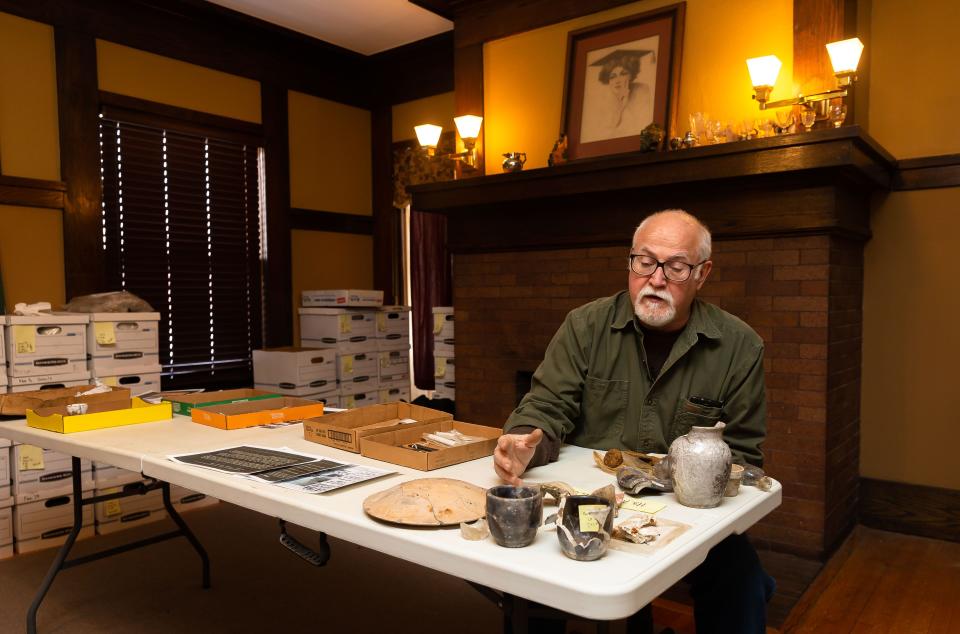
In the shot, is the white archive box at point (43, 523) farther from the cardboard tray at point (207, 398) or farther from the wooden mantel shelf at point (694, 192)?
the wooden mantel shelf at point (694, 192)

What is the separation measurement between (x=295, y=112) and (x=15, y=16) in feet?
5.88

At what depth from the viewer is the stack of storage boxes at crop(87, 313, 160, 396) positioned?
11.3 ft

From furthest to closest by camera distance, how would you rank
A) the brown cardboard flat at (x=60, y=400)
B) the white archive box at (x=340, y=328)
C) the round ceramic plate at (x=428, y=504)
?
the white archive box at (x=340, y=328) → the brown cardboard flat at (x=60, y=400) → the round ceramic plate at (x=428, y=504)

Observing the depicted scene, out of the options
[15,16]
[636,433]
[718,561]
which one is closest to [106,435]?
[636,433]

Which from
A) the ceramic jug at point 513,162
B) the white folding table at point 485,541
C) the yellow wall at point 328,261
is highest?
the ceramic jug at point 513,162

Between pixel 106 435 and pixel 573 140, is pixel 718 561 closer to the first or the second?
pixel 106 435

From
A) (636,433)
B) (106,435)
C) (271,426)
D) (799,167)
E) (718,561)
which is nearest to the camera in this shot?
(718,561)

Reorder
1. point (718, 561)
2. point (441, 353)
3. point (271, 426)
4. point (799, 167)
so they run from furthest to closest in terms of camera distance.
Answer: point (441, 353) < point (799, 167) < point (271, 426) < point (718, 561)

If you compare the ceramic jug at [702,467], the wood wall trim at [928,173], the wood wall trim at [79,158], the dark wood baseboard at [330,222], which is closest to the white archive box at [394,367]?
the dark wood baseboard at [330,222]

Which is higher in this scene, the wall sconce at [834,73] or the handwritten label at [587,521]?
the wall sconce at [834,73]

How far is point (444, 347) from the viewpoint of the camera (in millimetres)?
4641

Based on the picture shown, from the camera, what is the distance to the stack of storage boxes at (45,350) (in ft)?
10.3

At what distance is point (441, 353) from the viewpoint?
15.3 feet

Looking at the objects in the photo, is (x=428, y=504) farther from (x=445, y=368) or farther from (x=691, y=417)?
(x=445, y=368)
